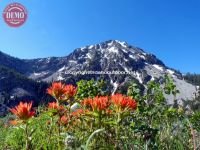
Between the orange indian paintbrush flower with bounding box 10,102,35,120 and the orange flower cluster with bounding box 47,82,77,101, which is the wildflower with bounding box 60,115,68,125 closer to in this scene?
the orange flower cluster with bounding box 47,82,77,101

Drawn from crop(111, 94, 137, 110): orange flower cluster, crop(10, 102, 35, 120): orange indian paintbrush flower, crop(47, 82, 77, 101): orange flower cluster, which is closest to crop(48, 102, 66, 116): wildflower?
crop(47, 82, 77, 101): orange flower cluster

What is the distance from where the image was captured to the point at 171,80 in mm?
10141

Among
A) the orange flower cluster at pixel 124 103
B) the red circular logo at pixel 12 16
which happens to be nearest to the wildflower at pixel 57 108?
the orange flower cluster at pixel 124 103

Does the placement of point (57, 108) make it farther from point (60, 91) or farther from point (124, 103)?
point (124, 103)

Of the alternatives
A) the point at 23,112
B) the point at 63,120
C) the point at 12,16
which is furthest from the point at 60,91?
the point at 12,16

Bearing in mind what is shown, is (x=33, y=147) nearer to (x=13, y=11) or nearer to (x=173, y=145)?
(x=173, y=145)

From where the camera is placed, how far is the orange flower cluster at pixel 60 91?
142 inches

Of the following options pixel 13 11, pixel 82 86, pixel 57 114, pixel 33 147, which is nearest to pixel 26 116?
pixel 33 147

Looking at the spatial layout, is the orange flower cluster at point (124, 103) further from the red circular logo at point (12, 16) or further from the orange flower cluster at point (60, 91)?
the red circular logo at point (12, 16)

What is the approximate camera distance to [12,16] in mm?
14008

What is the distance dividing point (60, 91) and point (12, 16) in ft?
35.9

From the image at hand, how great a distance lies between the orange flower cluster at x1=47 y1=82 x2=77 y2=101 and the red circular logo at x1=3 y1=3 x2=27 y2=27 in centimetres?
988

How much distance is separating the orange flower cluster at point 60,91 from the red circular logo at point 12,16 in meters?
9.88

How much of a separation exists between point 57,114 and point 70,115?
134mm
